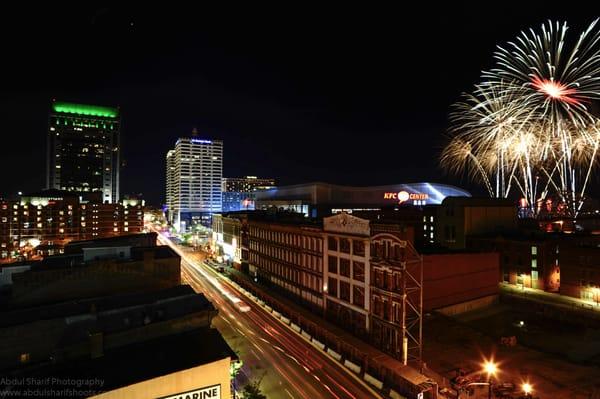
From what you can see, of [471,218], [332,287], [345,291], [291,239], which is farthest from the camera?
[471,218]

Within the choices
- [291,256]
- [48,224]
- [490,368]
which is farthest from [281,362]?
[48,224]

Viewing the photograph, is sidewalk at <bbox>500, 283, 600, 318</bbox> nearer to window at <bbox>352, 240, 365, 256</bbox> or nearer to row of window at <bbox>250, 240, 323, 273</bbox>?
window at <bbox>352, 240, 365, 256</bbox>

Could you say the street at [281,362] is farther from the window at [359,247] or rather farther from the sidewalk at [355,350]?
the window at [359,247]

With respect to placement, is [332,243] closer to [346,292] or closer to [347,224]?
[347,224]

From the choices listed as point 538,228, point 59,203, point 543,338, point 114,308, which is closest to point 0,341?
point 114,308

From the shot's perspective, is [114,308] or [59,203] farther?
[59,203]

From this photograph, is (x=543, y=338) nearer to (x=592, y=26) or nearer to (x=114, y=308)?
(x=592, y=26)

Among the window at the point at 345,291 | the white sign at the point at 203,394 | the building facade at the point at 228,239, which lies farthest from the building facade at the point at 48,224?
the white sign at the point at 203,394
